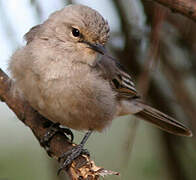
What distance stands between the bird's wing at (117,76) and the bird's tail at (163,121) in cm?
30

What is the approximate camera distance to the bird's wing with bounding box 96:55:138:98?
5287 mm

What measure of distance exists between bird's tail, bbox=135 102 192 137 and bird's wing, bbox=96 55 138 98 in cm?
30

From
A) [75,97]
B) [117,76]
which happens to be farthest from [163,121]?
[75,97]

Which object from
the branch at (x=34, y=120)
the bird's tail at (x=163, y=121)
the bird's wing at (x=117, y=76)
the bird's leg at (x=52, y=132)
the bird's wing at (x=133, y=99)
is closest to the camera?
the branch at (x=34, y=120)

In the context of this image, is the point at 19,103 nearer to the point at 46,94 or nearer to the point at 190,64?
the point at 46,94

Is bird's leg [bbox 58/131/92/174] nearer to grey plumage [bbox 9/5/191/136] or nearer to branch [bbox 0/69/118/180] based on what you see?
branch [bbox 0/69/118/180]

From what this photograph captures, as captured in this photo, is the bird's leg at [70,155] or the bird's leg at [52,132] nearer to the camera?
the bird's leg at [70,155]

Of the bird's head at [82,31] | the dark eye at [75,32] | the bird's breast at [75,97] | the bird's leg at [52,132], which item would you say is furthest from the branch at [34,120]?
the dark eye at [75,32]

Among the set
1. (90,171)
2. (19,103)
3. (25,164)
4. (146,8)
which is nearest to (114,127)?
(25,164)

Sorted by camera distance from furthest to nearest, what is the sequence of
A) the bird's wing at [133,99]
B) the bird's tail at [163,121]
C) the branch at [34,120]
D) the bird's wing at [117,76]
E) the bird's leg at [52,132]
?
1. the bird's tail at [163,121]
2. the bird's wing at [133,99]
3. the bird's wing at [117,76]
4. the bird's leg at [52,132]
5. the branch at [34,120]

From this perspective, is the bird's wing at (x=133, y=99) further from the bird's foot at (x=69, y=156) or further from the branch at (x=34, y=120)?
the bird's foot at (x=69, y=156)

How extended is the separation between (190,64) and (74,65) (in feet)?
7.10

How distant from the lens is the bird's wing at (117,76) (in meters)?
5.29

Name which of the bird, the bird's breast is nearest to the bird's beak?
the bird
